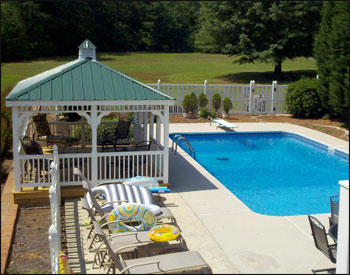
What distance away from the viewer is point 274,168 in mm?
12391

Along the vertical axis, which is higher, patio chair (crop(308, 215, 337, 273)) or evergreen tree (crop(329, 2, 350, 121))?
evergreen tree (crop(329, 2, 350, 121))

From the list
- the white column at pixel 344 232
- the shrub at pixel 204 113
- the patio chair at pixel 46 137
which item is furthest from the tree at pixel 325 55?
the white column at pixel 344 232

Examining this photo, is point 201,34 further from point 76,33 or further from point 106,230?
point 106,230

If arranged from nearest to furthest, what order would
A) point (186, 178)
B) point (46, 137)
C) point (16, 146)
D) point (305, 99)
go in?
1. point (16, 146)
2. point (186, 178)
3. point (46, 137)
4. point (305, 99)

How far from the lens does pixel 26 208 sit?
27.0 feet

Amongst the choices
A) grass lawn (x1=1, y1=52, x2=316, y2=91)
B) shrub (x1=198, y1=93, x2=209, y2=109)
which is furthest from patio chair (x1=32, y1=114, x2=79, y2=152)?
grass lawn (x1=1, y1=52, x2=316, y2=91)

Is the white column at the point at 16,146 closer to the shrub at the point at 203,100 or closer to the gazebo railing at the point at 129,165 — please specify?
the gazebo railing at the point at 129,165

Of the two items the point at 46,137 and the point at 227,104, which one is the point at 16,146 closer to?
the point at 46,137

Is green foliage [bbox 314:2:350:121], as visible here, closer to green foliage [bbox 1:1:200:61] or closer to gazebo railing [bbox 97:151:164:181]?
gazebo railing [bbox 97:151:164:181]

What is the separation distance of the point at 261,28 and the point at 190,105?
15078mm

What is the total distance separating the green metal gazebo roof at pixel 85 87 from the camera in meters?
8.27

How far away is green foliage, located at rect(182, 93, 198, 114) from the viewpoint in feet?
58.6

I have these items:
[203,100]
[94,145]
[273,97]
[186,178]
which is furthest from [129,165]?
[273,97]

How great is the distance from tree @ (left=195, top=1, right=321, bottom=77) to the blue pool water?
15.1 meters
